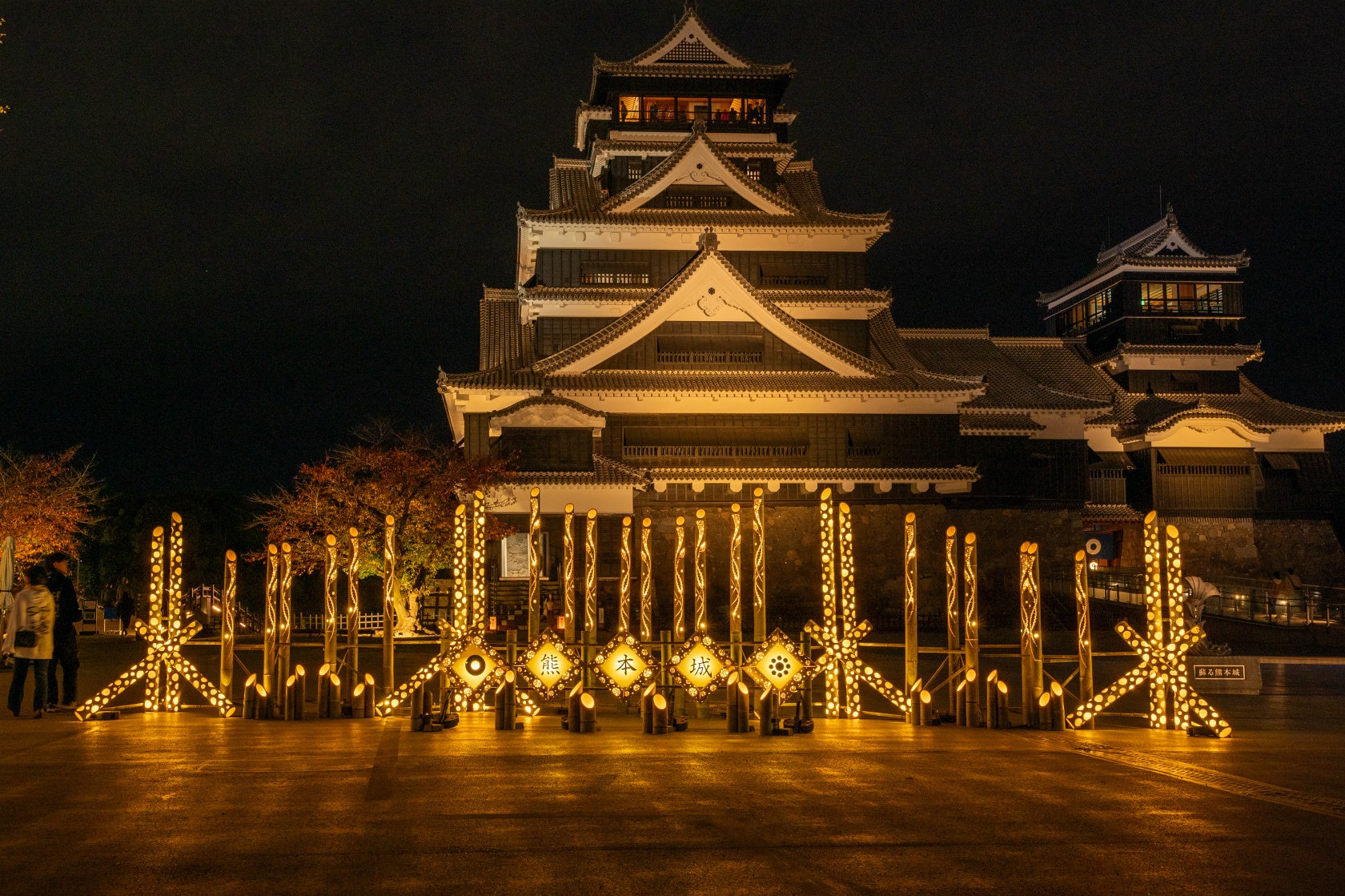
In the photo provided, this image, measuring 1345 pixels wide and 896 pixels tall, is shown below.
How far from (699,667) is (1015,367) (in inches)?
1301

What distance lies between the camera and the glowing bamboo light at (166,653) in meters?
14.4

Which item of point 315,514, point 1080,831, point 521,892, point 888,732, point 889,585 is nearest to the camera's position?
point 521,892

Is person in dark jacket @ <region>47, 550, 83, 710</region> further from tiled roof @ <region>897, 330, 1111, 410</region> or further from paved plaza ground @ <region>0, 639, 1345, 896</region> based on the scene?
tiled roof @ <region>897, 330, 1111, 410</region>

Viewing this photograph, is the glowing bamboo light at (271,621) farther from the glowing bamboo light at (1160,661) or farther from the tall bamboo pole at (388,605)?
the glowing bamboo light at (1160,661)

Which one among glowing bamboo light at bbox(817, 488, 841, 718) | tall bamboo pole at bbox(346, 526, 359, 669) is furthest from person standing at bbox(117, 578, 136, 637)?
glowing bamboo light at bbox(817, 488, 841, 718)

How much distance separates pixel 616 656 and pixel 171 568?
6.20 m

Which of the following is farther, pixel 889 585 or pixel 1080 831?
pixel 889 585

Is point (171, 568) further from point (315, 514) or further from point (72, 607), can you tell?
point (315, 514)

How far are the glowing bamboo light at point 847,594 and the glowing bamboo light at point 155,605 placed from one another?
9.01m

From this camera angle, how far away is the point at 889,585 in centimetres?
3625

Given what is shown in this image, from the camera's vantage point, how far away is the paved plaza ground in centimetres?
732

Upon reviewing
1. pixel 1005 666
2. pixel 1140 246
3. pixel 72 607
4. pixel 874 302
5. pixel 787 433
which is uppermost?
pixel 1140 246

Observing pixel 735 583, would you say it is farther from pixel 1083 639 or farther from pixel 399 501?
pixel 399 501

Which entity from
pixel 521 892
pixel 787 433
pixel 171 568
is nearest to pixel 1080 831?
pixel 521 892
